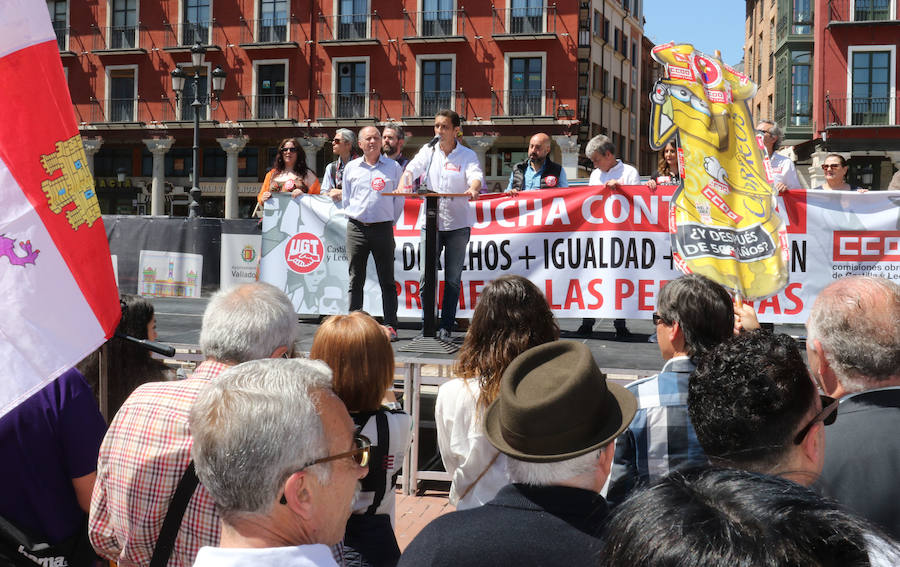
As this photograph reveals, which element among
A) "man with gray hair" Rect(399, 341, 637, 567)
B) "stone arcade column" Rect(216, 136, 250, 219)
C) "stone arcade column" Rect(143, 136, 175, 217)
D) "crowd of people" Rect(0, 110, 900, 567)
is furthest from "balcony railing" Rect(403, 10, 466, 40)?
"man with gray hair" Rect(399, 341, 637, 567)

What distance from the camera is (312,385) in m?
1.85

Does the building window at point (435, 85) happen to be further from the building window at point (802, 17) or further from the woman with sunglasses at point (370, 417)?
the woman with sunglasses at point (370, 417)

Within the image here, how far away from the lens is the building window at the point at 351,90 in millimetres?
39719

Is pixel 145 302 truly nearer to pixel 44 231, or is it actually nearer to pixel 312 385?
pixel 44 231

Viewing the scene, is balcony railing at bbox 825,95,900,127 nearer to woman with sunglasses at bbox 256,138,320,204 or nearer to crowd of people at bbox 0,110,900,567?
woman with sunglasses at bbox 256,138,320,204

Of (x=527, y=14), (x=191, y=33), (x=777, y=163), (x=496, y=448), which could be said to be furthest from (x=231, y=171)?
(x=496, y=448)

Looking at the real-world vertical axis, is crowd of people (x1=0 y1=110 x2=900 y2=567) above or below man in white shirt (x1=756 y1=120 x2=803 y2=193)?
below

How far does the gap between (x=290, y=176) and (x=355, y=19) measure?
32993 mm

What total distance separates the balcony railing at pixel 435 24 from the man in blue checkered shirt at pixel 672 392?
36.7 metres

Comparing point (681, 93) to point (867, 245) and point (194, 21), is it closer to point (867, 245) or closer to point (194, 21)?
point (867, 245)

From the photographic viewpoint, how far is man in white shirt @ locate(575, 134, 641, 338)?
25.9 ft

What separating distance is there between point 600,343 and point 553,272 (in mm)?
1057

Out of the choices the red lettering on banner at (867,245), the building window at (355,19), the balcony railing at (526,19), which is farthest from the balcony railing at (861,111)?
the red lettering on banner at (867,245)

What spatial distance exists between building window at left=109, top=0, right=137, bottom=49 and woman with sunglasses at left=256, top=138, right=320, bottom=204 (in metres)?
37.4
